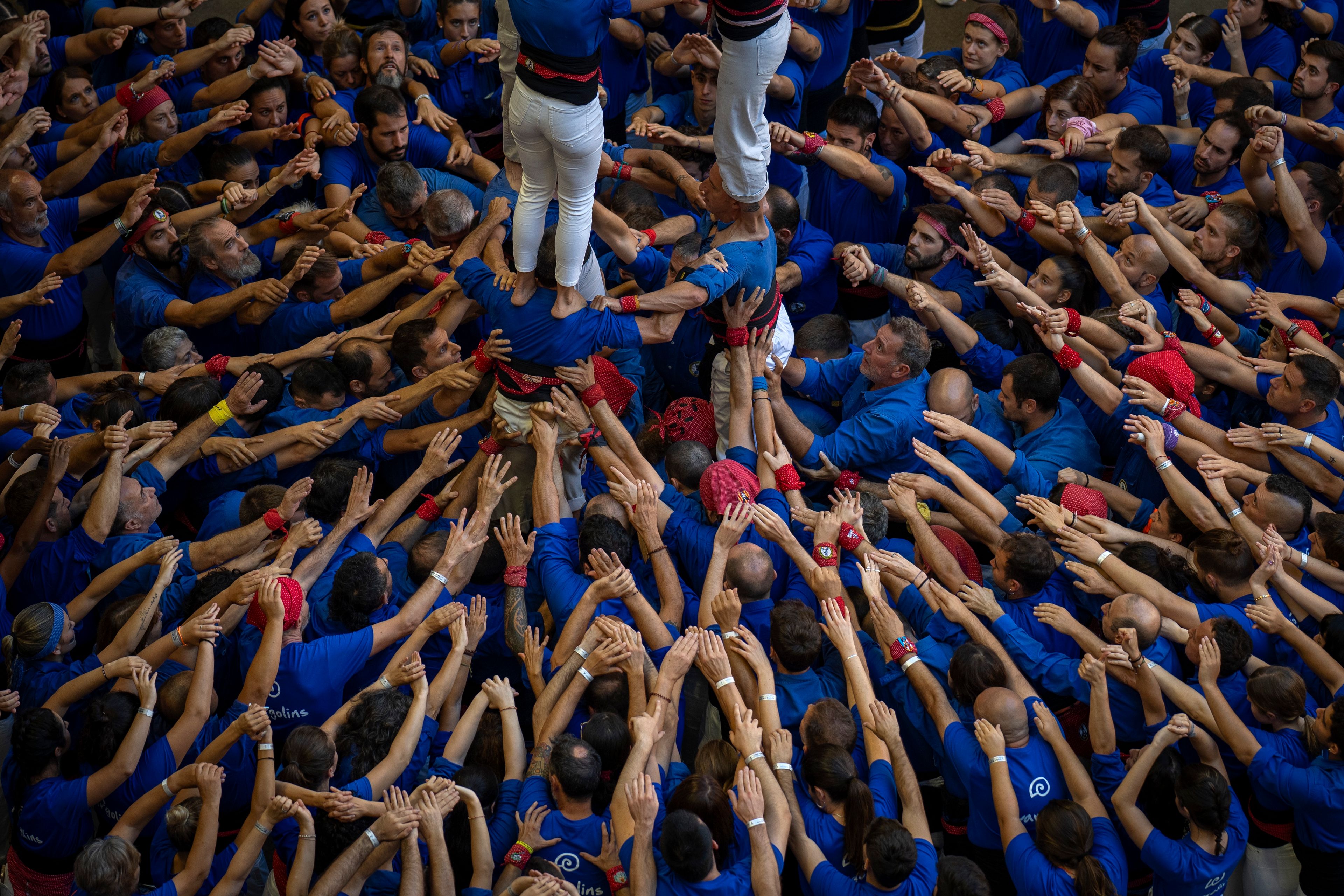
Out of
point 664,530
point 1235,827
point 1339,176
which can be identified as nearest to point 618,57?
point 664,530

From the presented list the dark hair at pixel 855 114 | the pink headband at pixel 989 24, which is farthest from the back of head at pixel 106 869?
the pink headband at pixel 989 24

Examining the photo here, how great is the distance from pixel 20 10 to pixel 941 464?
8425mm

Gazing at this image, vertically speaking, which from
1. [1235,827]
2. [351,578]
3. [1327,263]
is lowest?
[351,578]

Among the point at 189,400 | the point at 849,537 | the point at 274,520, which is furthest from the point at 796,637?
the point at 189,400

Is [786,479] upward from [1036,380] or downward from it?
downward

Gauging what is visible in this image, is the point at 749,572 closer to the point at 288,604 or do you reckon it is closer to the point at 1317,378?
the point at 288,604

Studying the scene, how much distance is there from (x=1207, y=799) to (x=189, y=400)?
5.43 m

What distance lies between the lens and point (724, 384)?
6723mm

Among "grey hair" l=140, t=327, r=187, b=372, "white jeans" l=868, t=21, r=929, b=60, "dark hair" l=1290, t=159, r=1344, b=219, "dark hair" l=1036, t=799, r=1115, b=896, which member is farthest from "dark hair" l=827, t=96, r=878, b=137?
"dark hair" l=1036, t=799, r=1115, b=896

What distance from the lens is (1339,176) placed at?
737 cm

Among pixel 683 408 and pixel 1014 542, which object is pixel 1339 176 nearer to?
pixel 1014 542

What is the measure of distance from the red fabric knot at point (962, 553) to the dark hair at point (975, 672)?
0.76 metres

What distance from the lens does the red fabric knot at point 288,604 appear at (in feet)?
17.7

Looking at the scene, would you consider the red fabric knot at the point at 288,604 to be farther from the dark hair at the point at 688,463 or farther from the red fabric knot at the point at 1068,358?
the red fabric knot at the point at 1068,358
